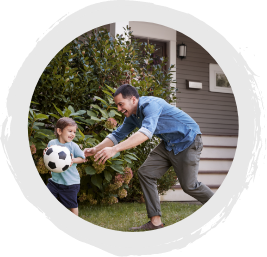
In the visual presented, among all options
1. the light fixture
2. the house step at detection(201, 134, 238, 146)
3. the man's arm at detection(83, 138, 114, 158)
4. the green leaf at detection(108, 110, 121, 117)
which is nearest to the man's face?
the man's arm at detection(83, 138, 114, 158)

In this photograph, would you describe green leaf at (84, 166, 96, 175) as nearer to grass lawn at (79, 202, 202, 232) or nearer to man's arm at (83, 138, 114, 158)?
man's arm at (83, 138, 114, 158)

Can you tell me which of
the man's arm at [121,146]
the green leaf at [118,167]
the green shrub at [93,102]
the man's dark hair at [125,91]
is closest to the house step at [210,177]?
the green shrub at [93,102]

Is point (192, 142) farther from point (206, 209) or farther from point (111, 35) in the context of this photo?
point (111, 35)

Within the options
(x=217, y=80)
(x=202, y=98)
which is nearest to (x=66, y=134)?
(x=202, y=98)

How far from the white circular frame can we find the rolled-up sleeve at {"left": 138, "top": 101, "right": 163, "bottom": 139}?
0.63 metres

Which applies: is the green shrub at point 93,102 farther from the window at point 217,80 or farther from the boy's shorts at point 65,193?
the window at point 217,80

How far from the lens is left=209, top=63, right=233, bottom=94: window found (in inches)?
258

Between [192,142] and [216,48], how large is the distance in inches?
32.3

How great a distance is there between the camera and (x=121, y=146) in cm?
212

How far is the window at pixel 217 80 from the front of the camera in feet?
21.5

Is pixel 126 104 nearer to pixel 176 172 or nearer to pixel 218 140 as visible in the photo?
pixel 176 172

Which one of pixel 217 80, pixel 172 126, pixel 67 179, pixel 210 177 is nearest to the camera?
pixel 172 126

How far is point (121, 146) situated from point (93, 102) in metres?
1.72

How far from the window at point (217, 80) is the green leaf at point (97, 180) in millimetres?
4121
